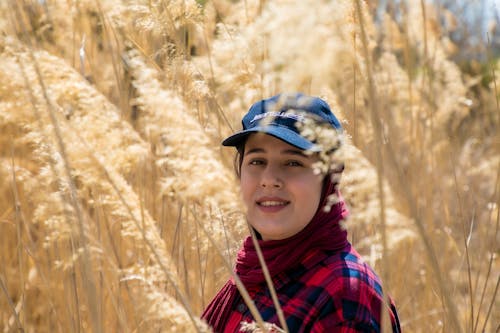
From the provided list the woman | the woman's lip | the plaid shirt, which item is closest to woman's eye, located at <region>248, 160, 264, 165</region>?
the woman

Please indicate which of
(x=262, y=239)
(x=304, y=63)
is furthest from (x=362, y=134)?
Result: (x=304, y=63)

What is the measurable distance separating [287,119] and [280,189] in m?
0.16

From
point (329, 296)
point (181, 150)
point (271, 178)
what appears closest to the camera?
point (181, 150)

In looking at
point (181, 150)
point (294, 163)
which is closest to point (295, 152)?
point (294, 163)

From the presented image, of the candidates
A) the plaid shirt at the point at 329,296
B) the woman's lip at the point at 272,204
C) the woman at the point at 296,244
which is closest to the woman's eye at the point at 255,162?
the woman at the point at 296,244

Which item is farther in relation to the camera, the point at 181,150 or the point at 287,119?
the point at 287,119

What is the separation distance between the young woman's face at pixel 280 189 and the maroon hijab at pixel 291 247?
25 mm

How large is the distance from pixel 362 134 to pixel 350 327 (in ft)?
5.42

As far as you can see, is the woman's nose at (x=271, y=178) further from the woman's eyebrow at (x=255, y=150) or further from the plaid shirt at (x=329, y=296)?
the plaid shirt at (x=329, y=296)

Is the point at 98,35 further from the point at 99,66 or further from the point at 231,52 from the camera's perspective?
the point at 231,52

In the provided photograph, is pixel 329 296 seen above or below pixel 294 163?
below

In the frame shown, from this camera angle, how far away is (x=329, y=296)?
1428 mm

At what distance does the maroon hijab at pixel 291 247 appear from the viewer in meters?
1.56

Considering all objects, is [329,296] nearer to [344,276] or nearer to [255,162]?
[344,276]
